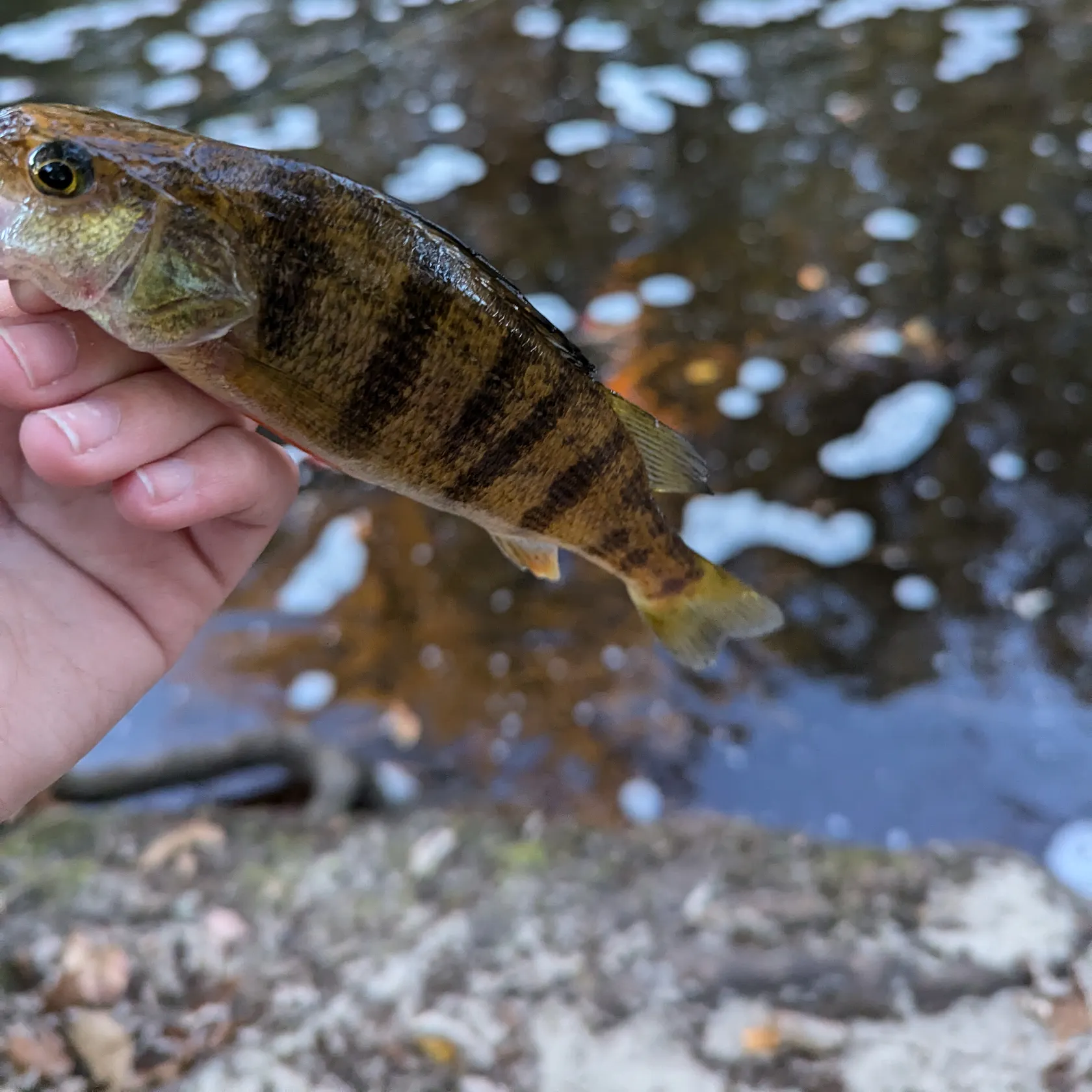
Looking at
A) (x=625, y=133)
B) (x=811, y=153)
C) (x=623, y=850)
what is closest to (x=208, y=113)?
(x=625, y=133)

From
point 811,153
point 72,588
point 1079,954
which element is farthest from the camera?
point 811,153

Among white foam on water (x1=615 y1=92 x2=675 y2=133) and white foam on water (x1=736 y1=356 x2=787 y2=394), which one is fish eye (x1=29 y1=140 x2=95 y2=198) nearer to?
white foam on water (x1=736 y1=356 x2=787 y2=394)

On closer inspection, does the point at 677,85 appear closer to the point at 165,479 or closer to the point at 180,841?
the point at 180,841

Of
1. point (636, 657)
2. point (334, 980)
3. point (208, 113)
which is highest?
point (208, 113)

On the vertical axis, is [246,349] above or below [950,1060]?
above

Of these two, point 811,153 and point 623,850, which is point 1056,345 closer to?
point 811,153

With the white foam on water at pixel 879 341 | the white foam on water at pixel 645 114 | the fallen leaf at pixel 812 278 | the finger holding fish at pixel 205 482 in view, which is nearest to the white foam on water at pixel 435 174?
the white foam on water at pixel 645 114

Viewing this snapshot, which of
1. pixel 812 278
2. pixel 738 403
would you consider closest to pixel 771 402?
pixel 738 403

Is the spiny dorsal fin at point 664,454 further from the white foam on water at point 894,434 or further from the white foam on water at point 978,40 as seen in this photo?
the white foam on water at point 978,40
